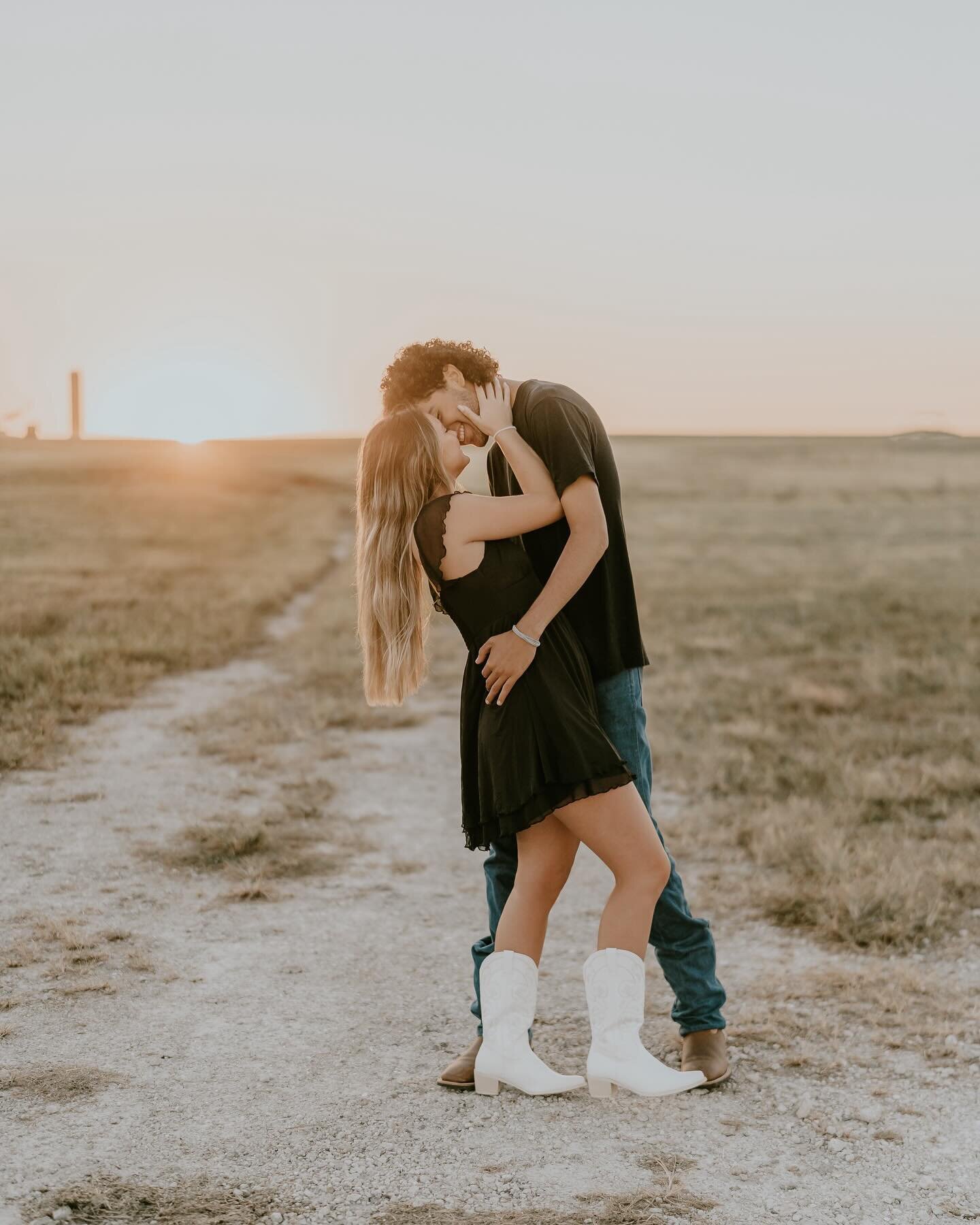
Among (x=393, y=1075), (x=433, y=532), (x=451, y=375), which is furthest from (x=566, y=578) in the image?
(x=393, y=1075)

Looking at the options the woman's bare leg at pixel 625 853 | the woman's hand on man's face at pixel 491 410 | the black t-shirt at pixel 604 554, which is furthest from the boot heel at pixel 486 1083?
the woman's hand on man's face at pixel 491 410

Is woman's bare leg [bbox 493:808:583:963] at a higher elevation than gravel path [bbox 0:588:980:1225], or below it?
higher

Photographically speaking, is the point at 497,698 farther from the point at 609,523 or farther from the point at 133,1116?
the point at 133,1116

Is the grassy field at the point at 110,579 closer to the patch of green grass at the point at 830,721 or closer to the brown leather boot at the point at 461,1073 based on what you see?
the patch of green grass at the point at 830,721

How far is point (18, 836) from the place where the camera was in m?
6.20

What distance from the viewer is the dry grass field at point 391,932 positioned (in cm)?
307

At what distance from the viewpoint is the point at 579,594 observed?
343 centimetres

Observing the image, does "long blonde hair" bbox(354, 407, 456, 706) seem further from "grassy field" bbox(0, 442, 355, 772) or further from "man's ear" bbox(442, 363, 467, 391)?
"grassy field" bbox(0, 442, 355, 772)

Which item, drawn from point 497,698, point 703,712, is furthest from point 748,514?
point 497,698

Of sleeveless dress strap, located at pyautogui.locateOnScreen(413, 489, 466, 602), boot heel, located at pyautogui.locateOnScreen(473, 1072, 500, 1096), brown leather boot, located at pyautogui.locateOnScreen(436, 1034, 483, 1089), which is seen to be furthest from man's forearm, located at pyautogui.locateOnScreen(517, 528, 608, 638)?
brown leather boot, located at pyautogui.locateOnScreen(436, 1034, 483, 1089)

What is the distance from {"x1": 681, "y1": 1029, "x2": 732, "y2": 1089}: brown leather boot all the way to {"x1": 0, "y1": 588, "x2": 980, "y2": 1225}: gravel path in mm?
58

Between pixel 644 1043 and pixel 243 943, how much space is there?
1.80 metres

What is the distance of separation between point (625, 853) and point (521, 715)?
0.47m

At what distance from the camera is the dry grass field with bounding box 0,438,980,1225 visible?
307 centimetres
